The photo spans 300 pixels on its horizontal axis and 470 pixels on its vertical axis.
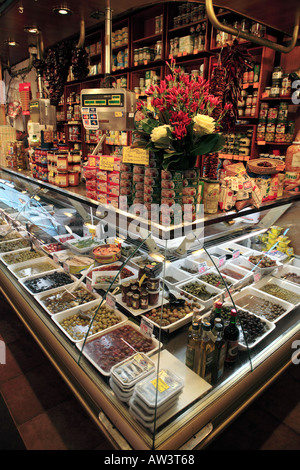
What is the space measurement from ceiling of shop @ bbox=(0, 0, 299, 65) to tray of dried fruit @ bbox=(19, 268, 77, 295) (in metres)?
2.24

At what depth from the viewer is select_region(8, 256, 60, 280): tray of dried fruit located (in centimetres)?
287

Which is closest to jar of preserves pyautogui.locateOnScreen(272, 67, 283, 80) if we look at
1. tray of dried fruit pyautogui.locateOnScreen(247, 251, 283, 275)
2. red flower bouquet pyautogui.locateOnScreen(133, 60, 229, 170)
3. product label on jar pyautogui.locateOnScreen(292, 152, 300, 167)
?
product label on jar pyautogui.locateOnScreen(292, 152, 300, 167)

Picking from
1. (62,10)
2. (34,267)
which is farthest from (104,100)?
(34,267)

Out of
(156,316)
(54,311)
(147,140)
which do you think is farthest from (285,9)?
(54,311)

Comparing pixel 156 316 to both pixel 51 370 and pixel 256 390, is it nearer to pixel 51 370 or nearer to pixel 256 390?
pixel 256 390

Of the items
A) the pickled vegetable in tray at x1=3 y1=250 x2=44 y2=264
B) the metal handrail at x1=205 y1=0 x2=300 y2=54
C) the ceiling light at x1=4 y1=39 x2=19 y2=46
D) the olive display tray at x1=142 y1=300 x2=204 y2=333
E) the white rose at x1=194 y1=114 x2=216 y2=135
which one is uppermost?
the ceiling light at x1=4 y1=39 x2=19 y2=46

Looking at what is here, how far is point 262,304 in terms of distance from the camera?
2.48 meters

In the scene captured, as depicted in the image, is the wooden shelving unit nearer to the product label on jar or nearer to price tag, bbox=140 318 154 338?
the product label on jar

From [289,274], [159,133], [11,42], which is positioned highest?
[11,42]

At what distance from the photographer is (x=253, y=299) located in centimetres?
255

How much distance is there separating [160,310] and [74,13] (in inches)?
110

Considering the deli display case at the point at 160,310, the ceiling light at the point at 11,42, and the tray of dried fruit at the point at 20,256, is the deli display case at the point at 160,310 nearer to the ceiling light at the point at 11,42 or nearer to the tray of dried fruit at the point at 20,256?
the tray of dried fruit at the point at 20,256

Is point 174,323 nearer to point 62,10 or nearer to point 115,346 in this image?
point 115,346
